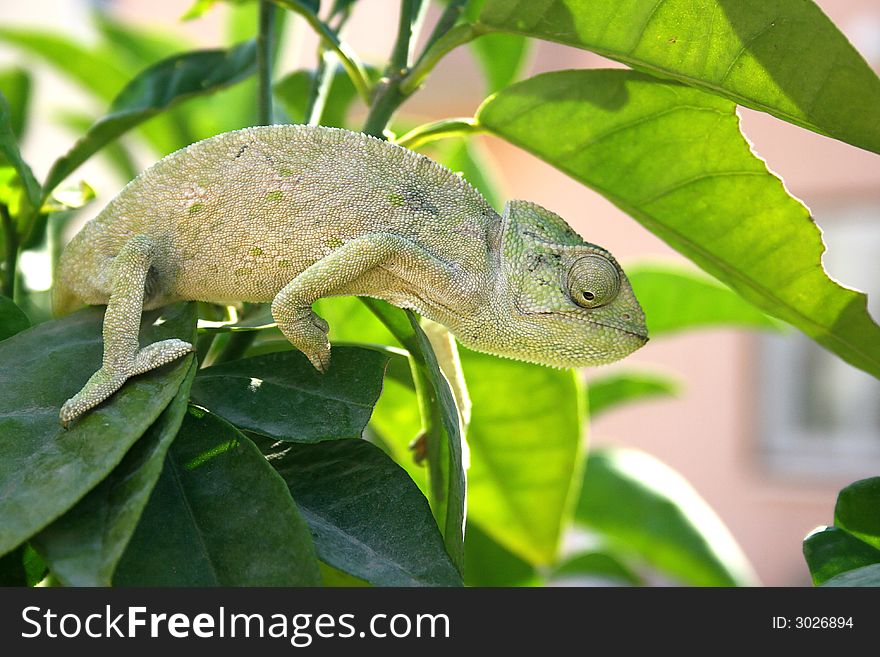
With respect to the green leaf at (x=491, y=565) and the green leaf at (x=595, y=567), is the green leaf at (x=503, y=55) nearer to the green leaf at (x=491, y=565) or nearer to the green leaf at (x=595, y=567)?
the green leaf at (x=491, y=565)

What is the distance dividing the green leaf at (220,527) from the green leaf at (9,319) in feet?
0.74

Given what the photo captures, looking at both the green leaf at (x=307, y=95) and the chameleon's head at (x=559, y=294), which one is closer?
the chameleon's head at (x=559, y=294)

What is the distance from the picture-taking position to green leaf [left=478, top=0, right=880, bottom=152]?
2.22 feet

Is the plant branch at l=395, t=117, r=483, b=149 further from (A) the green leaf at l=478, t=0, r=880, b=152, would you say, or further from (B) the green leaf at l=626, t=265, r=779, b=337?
(B) the green leaf at l=626, t=265, r=779, b=337

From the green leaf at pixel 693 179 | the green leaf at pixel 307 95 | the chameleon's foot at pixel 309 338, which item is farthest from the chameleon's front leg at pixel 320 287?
the green leaf at pixel 307 95

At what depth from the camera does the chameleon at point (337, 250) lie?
30.9 inches

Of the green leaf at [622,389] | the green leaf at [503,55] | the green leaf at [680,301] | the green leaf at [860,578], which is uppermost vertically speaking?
the green leaf at [503,55]

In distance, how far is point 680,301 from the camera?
1414 mm

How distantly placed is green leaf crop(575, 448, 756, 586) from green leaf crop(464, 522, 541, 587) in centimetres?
23

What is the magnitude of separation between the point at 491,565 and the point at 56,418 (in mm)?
778

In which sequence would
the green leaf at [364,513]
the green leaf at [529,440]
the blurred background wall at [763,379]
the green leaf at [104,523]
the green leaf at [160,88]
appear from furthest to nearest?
the blurred background wall at [763,379] < the green leaf at [529,440] < the green leaf at [160,88] < the green leaf at [364,513] < the green leaf at [104,523]

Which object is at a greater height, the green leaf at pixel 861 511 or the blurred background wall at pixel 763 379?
the blurred background wall at pixel 763 379
